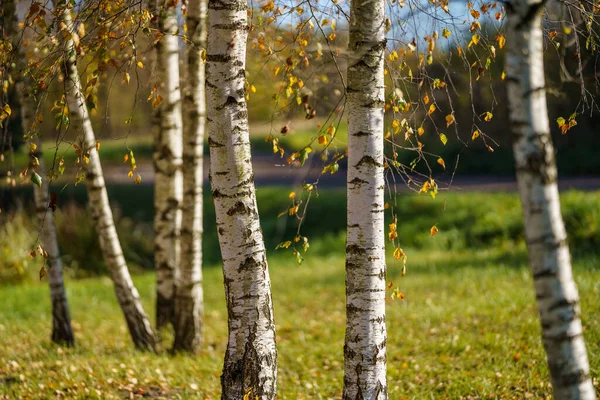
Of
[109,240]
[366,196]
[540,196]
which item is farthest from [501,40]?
[109,240]

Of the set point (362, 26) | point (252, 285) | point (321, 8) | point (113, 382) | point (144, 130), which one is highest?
point (144, 130)

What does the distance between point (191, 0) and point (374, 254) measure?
3.40 metres

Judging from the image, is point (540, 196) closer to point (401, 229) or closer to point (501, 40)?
point (501, 40)

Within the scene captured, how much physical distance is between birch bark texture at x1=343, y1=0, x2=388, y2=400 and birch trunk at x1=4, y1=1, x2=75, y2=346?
3.48m

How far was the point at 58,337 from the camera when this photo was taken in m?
6.29

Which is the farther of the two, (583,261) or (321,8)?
(583,261)

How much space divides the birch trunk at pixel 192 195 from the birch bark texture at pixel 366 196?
2.61 metres

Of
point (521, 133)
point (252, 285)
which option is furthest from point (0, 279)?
point (521, 133)

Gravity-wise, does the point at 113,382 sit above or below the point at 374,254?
below

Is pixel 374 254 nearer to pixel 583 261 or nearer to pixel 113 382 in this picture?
pixel 113 382

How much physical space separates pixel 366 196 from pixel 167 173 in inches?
125

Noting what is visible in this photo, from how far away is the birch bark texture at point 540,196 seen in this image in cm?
234

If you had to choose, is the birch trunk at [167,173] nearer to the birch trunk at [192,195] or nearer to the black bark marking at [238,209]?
the birch trunk at [192,195]

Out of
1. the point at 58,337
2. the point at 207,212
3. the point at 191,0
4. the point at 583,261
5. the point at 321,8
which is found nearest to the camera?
the point at 321,8
